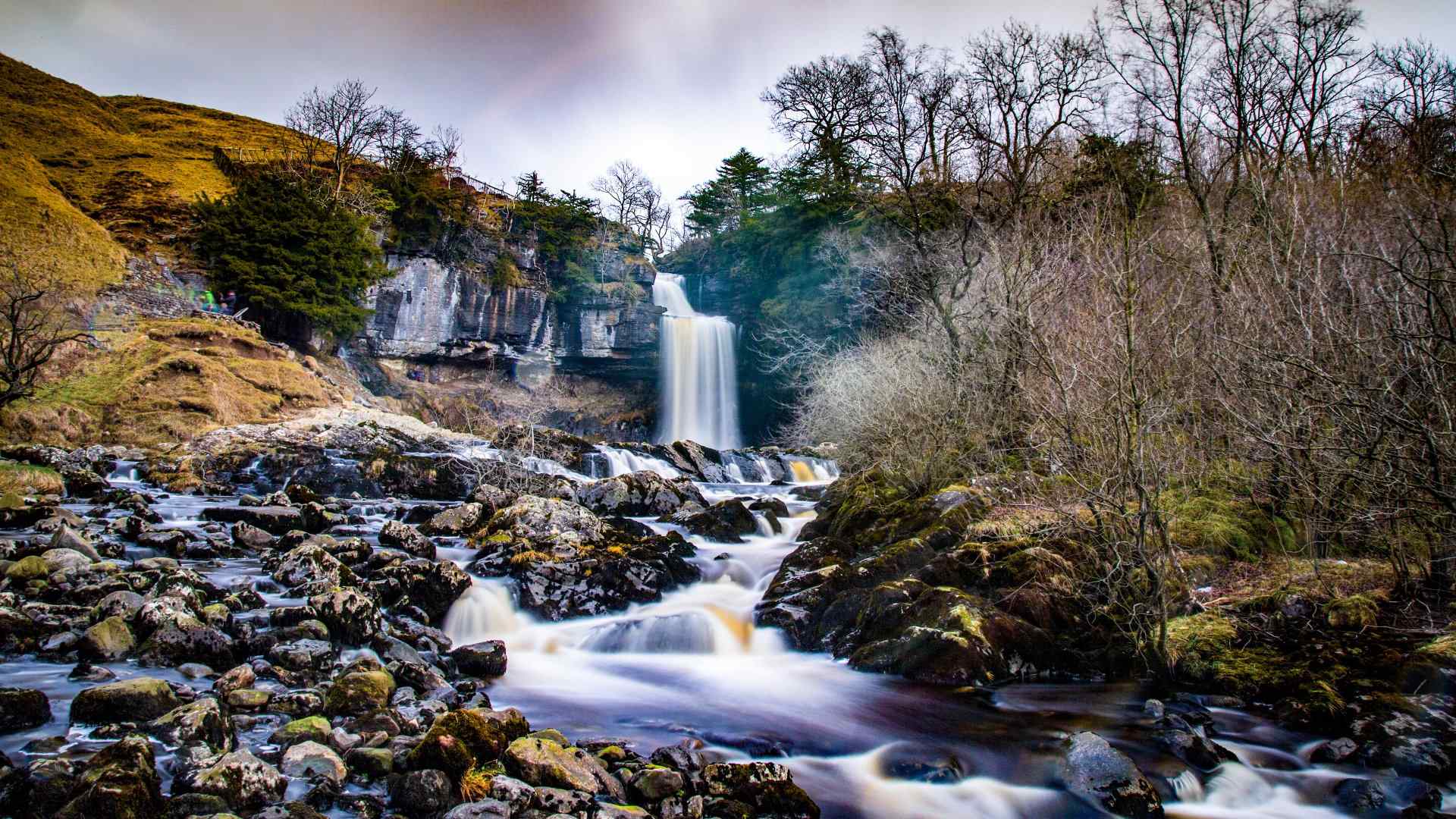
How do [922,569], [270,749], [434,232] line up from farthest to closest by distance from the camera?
[434,232]
[922,569]
[270,749]

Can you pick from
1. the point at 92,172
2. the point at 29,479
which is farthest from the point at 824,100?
the point at 92,172

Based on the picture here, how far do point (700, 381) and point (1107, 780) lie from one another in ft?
104

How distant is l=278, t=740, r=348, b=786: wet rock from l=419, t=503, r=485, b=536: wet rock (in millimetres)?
7578

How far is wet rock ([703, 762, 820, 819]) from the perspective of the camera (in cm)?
390

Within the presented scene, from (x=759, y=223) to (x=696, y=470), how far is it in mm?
15566

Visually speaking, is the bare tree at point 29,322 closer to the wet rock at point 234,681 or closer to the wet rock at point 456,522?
the wet rock at point 456,522

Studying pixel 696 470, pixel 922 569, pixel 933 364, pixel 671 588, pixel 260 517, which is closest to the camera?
pixel 922 569

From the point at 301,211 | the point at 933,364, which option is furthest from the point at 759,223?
the point at 933,364

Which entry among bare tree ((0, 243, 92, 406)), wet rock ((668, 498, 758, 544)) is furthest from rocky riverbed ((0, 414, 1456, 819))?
bare tree ((0, 243, 92, 406))

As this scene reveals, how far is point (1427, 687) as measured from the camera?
472 cm

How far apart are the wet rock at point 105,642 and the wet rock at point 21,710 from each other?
47.6 inches

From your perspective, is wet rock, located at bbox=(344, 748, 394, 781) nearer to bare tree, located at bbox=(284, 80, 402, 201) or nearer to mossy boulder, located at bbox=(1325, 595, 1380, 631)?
mossy boulder, located at bbox=(1325, 595, 1380, 631)

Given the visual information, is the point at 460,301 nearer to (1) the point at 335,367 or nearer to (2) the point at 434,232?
(2) the point at 434,232

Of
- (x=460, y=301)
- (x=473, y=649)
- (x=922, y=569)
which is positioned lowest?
(x=473, y=649)
